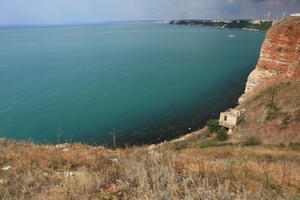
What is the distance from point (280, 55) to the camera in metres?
30.7

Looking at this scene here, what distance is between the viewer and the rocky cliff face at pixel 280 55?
28.9 metres

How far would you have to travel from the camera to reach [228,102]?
34.7 metres

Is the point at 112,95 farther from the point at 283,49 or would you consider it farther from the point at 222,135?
the point at 283,49

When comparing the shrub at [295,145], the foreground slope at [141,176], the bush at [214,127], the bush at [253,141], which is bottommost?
the bush at [214,127]

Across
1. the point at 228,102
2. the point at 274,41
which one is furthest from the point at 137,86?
the point at 274,41

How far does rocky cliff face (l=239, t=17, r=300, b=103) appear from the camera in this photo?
94.7 ft

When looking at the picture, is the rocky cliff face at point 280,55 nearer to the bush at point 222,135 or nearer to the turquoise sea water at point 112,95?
the turquoise sea water at point 112,95

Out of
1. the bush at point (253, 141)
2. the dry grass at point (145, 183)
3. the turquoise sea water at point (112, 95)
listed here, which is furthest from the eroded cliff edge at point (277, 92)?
the dry grass at point (145, 183)

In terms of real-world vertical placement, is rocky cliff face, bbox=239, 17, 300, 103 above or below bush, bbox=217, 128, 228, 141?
above

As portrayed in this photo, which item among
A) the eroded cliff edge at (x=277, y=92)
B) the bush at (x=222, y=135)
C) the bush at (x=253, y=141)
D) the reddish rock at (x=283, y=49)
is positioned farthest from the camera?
the reddish rock at (x=283, y=49)

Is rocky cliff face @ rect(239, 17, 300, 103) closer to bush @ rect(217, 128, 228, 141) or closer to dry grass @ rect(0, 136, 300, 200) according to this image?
bush @ rect(217, 128, 228, 141)

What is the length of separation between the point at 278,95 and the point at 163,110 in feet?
51.3

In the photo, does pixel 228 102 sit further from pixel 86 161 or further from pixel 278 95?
pixel 86 161

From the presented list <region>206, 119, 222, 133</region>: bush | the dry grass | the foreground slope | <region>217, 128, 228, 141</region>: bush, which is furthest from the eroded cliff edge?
the dry grass
